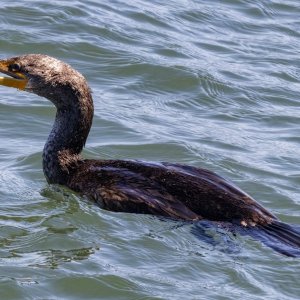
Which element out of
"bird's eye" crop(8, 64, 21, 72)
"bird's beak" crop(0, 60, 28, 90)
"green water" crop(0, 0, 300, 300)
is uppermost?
"bird's eye" crop(8, 64, 21, 72)

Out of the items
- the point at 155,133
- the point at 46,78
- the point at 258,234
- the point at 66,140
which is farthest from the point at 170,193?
the point at 155,133

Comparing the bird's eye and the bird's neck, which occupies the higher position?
the bird's eye

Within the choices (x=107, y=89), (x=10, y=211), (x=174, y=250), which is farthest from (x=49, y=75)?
(x=107, y=89)

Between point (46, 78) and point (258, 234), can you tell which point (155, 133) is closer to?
point (46, 78)

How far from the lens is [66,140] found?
9617mm

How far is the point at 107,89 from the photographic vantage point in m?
12.4

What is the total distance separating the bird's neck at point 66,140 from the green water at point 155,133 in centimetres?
20

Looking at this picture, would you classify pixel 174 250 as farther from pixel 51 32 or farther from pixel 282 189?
pixel 51 32

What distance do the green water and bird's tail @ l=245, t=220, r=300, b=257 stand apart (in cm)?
10

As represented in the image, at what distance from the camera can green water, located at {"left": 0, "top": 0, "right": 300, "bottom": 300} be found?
25.6 ft

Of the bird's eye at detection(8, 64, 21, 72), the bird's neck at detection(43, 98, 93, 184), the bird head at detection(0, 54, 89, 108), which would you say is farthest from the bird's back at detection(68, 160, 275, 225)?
the bird's eye at detection(8, 64, 21, 72)

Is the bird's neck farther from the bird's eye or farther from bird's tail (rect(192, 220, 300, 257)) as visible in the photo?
bird's tail (rect(192, 220, 300, 257))

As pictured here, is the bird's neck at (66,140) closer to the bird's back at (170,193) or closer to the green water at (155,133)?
the green water at (155,133)

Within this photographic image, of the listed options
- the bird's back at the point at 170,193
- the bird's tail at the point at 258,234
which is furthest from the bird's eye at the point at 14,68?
the bird's tail at the point at 258,234
